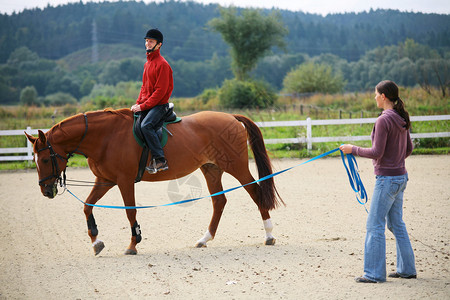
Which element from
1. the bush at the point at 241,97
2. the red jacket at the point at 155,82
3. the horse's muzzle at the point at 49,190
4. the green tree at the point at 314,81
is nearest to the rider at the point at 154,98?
the red jacket at the point at 155,82

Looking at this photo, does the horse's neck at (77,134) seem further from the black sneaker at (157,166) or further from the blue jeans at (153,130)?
the black sneaker at (157,166)

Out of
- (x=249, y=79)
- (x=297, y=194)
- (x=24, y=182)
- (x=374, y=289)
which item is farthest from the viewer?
(x=249, y=79)

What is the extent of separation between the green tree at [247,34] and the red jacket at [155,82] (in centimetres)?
3602

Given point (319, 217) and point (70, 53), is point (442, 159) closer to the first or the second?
point (319, 217)

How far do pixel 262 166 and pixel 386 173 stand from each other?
2.40 metres

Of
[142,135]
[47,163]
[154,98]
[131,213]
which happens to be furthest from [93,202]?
[154,98]

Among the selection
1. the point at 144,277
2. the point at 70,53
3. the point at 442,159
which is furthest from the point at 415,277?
the point at 70,53

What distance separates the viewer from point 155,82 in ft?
18.5

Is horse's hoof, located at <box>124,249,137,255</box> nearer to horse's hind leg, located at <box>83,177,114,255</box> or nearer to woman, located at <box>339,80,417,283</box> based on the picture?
horse's hind leg, located at <box>83,177,114,255</box>

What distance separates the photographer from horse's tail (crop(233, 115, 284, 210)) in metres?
5.90

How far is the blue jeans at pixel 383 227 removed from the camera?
159 inches

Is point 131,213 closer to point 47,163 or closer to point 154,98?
point 47,163

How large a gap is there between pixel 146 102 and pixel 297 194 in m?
4.63

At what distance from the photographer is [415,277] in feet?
13.9
